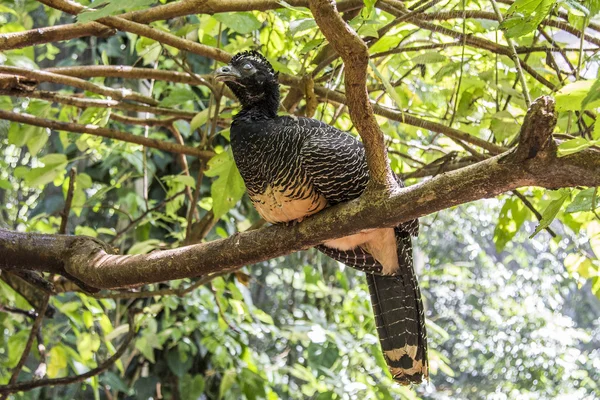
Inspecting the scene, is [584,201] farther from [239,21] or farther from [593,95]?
[239,21]

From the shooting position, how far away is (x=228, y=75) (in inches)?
101

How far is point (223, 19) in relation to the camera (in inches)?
93.1

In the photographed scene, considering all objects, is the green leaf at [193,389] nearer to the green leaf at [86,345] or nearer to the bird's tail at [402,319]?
the green leaf at [86,345]

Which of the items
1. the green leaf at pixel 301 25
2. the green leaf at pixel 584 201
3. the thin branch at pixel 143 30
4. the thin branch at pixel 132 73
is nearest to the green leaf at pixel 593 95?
the green leaf at pixel 584 201

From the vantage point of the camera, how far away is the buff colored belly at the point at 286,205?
2252mm

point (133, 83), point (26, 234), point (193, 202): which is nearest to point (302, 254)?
point (133, 83)

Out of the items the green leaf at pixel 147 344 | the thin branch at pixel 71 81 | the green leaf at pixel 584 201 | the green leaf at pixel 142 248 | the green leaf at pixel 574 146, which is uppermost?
the thin branch at pixel 71 81

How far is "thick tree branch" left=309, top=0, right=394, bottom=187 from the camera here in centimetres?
151

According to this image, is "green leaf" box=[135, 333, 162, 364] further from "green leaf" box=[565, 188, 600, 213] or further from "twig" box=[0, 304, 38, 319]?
"green leaf" box=[565, 188, 600, 213]

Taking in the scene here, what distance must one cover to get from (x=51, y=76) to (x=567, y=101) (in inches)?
83.4

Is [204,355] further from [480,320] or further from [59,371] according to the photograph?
[480,320]

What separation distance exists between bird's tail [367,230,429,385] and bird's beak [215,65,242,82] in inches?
31.6

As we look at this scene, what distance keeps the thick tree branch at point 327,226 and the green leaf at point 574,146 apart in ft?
0.09

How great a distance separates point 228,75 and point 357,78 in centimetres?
101
